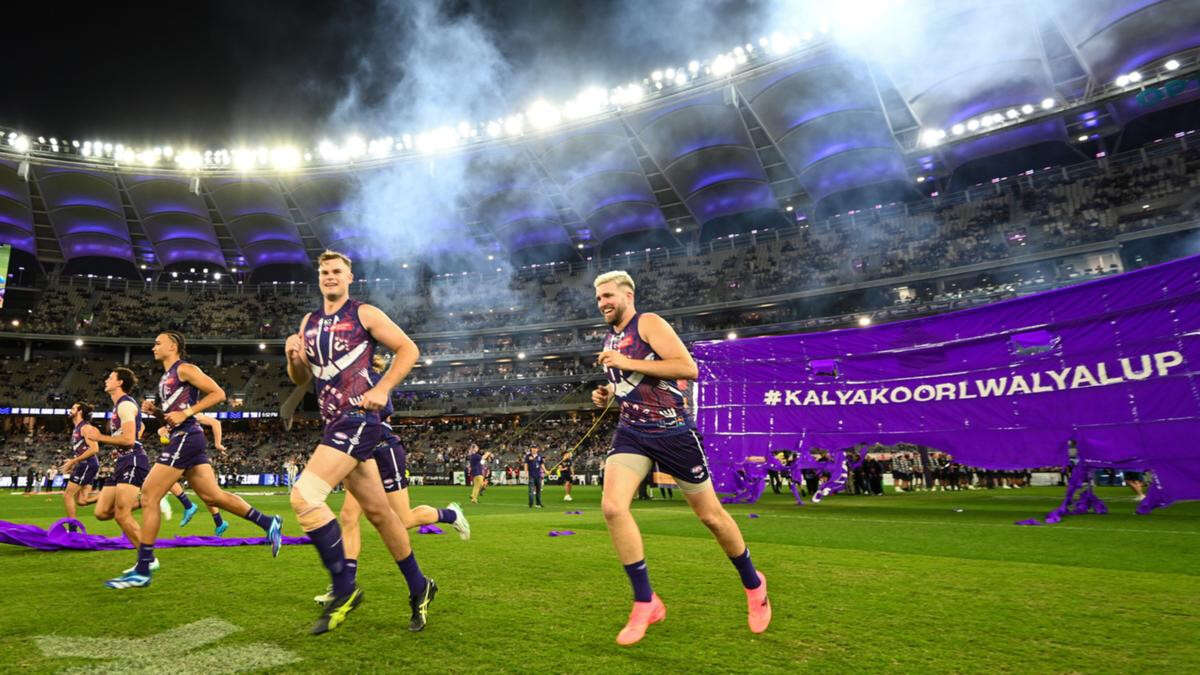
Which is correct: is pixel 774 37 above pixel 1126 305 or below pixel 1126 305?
above

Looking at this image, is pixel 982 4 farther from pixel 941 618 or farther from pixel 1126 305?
pixel 941 618

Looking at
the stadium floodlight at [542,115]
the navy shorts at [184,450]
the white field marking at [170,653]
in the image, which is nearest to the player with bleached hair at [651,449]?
the white field marking at [170,653]

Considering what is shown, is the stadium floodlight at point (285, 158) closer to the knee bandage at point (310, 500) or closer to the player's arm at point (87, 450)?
the player's arm at point (87, 450)

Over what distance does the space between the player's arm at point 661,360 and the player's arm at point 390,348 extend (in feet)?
4.19

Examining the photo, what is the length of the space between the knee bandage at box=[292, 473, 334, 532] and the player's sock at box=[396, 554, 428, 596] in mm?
603

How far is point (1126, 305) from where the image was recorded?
10.7m

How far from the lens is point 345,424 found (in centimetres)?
414

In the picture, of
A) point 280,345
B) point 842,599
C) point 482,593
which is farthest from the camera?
point 280,345

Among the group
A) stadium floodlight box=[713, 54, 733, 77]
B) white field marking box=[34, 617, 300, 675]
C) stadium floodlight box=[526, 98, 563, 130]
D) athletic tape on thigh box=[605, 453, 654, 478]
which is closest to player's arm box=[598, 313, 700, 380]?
athletic tape on thigh box=[605, 453, 654, 478]

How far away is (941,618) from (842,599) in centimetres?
77

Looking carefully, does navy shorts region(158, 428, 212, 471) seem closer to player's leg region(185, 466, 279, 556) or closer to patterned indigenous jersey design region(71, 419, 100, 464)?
player's leg region(185, 466, 279, 556)

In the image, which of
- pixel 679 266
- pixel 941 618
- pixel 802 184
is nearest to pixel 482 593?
pixel 941 618

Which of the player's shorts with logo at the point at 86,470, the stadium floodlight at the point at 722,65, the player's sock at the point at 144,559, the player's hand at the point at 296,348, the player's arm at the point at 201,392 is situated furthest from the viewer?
the stadium floodlight at the point at 722,65

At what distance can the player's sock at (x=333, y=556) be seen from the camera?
3.98m
